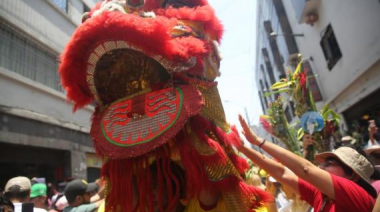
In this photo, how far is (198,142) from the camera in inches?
62.8

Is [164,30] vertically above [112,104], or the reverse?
[164,30]

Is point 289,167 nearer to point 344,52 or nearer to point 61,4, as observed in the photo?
point 344,52

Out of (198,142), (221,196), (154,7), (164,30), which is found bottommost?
(221,196)

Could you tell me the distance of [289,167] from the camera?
6.31 ft

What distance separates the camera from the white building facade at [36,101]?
724 centimetres

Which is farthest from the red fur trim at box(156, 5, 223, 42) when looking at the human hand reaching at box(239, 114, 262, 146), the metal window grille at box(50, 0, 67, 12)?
the metal window grille at box(50, 0, 67, 12)

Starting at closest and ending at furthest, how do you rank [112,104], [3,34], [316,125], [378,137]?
[112,104] < [316,125] < [378,137] < [3,34]

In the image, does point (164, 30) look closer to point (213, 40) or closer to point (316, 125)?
point (213, 40)

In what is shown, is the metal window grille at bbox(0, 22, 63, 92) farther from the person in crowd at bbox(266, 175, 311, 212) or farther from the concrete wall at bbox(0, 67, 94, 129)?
the person in crowd at bbox(266, 175, 311, 212)

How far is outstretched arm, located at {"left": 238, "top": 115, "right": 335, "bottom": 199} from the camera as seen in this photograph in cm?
181

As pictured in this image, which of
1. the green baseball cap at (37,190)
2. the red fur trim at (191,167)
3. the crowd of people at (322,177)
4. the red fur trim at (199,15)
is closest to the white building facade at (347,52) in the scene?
the crowd of people at (322,177)

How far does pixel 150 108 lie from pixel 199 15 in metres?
0.73

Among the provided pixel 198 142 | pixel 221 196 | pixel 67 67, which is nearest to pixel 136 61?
pixel 67 67

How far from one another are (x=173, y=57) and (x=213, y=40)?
0.60 m
